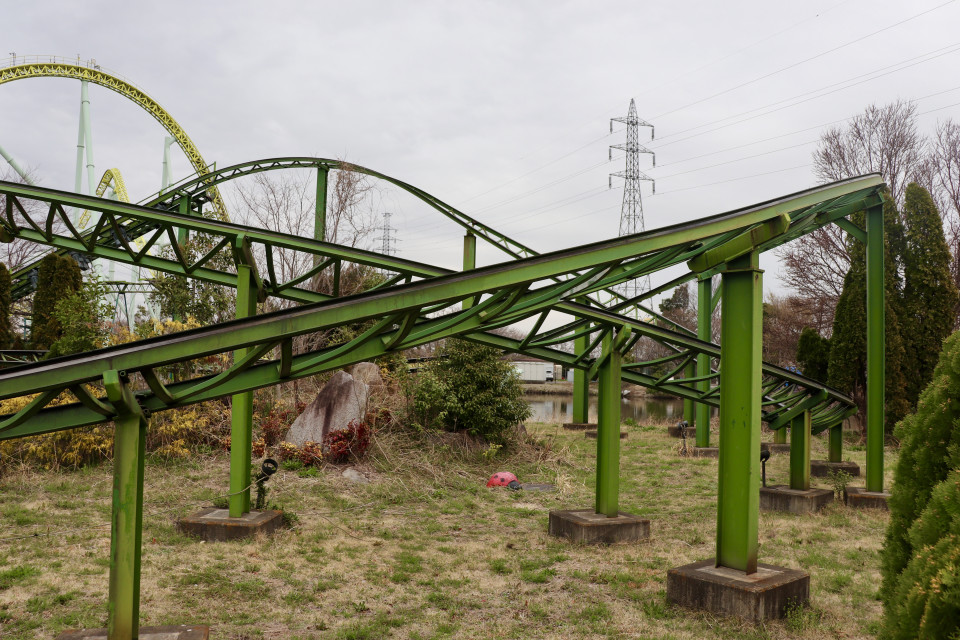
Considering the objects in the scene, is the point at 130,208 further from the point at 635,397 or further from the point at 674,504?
the point at 635,397

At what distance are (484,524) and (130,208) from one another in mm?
6265

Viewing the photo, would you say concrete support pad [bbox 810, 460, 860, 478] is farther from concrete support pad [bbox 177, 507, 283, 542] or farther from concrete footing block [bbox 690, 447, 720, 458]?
concrete support pad [bbox 177, 507, 283, 542]

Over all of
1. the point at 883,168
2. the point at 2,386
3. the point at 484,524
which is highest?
the point at 883,168

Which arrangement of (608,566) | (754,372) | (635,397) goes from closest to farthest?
(754,372) → (608,566) → (635,397)

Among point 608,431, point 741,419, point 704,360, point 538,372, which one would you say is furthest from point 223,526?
point 538,372

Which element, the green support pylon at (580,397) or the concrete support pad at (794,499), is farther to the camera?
the green support pylon at (580,397)

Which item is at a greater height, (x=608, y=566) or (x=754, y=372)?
(x=754, y=372)

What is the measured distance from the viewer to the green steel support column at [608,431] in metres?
8.30

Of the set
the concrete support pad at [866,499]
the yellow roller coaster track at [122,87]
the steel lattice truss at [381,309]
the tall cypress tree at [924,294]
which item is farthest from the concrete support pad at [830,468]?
the yellow roller coaster track at [122,87]

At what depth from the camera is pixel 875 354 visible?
411 inches

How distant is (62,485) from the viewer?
11.4 metres

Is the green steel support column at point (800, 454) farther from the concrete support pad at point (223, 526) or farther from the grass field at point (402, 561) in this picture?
the concrete support pad at point (223, 526)

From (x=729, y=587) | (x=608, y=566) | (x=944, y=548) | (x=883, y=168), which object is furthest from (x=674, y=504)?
(x=883, y=168)

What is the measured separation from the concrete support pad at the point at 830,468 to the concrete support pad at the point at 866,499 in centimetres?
268
